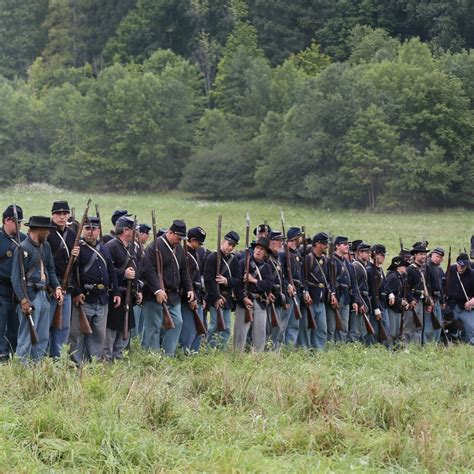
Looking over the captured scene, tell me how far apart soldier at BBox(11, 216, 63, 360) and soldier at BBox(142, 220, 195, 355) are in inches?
60.0

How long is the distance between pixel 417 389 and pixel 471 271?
7.77m

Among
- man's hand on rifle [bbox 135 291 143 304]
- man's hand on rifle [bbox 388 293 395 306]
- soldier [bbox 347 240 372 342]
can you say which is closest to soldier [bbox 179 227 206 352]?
man's hand on rifle [bbox 135 291 143 304]

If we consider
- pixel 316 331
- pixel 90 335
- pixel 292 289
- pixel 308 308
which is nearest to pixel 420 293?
pixel 316 331

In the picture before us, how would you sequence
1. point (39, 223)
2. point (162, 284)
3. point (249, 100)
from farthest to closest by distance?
point (249, 100) → point (162, 284) → point (39, 223)

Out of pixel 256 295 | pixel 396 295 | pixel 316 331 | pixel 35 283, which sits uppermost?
pixel 35 283

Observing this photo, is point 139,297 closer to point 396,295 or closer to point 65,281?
point 65,281

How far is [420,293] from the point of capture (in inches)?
632

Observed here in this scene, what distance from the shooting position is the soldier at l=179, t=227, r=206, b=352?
12148mm

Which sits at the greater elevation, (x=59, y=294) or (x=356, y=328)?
(x=59, y=294)

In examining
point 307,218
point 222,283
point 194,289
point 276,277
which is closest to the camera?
point 194,289

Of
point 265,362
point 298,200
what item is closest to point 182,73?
point 298,200

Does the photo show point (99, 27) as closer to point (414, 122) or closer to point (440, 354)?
point (414, 122)

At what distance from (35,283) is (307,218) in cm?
3925

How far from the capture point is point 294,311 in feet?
45.7
